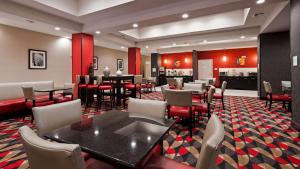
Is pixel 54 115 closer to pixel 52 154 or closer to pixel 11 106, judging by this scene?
pixel 52 154

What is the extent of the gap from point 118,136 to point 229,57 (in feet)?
40.1

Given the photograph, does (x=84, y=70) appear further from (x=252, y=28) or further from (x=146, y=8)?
(x=252, y=28)

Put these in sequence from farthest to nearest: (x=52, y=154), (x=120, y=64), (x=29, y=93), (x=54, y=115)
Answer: (x=120, y=64), (x=29, y=93), (x=54, y=115), (x=52, y=154)

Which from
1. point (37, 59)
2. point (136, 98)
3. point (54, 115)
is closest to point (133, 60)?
point (136, 98)

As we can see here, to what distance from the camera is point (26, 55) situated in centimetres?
619

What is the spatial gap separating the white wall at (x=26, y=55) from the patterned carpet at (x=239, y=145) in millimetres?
2899

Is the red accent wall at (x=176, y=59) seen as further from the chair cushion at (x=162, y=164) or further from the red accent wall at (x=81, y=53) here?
the chair cushion at (x=162, y=164)

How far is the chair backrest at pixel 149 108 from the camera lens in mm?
1810

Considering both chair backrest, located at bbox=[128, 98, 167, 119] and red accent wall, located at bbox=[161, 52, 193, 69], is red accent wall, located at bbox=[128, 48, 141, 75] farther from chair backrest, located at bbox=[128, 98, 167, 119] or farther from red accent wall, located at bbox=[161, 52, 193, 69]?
chair backrest, located at bbox=[128, 98, 167, 119]

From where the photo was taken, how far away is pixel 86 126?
1432 millimetres

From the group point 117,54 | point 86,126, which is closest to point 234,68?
point 117,54

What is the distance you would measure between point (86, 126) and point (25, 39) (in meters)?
6.91

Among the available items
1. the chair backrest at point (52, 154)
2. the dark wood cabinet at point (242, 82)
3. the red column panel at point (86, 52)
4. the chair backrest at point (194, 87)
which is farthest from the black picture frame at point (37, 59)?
the dark wood cabinet at point (242, 82)

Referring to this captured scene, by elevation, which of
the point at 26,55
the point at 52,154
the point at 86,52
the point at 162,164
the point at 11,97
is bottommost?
the point at 162,164
